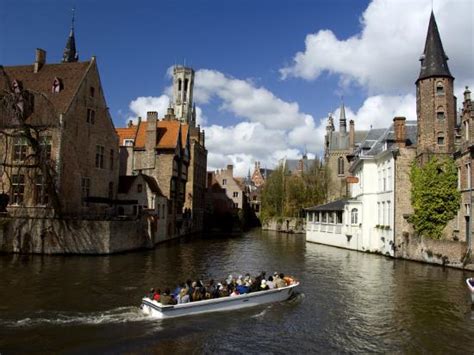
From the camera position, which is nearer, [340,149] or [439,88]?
[439,88]

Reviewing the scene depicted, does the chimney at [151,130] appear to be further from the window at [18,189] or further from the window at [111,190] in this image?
the window at [18,189]

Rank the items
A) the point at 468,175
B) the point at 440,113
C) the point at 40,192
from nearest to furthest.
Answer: the point at 468,175, the point at 440,113, the point at 40,192

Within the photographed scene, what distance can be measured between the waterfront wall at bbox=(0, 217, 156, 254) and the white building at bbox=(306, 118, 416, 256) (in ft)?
74.9

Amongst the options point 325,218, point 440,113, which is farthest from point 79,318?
point 325,218

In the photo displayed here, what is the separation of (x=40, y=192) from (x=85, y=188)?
4.44 meters

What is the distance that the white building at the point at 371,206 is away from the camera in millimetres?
35094

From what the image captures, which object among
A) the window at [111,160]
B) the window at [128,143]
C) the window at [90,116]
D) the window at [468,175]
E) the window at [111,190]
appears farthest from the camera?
the window at [128,143]

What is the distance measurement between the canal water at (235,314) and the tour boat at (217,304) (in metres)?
0.36

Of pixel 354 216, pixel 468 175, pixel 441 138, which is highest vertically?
pixel 441 138

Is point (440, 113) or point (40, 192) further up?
point (440, 113)

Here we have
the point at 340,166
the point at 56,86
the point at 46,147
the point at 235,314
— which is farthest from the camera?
the point at 340,166

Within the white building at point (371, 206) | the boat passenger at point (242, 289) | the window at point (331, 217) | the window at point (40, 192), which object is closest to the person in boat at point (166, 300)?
the boat passenger at point (242, 289)

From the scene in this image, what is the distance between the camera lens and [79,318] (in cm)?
1548

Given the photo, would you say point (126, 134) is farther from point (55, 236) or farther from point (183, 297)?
point (183, 297)
